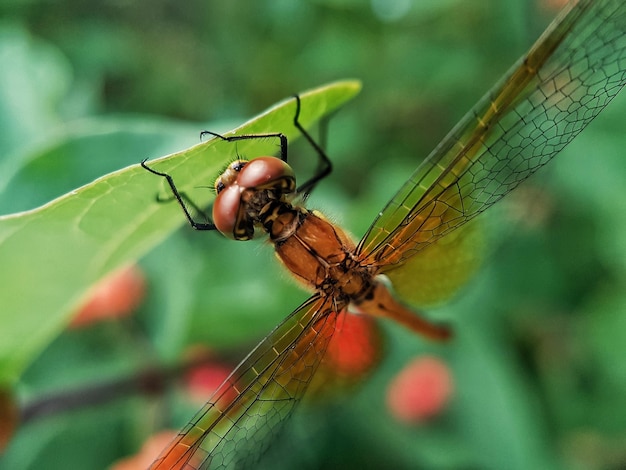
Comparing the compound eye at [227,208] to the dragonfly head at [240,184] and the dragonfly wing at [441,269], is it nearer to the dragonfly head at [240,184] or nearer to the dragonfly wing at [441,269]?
the dragonfly head at [240,184]

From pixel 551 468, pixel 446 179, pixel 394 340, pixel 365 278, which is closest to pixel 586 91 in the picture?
pixel 446 179

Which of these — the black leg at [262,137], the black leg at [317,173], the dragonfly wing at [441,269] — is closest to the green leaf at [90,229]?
the black leg at [262,137]

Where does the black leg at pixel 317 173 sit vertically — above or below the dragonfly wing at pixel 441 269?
above

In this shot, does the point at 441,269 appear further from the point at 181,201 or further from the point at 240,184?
the point at 181,201

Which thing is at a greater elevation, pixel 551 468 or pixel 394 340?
pixel 394 340

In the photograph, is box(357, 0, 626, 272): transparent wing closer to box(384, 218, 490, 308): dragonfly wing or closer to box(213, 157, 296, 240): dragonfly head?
box(384, 218, 490, 308): dragonfly wing

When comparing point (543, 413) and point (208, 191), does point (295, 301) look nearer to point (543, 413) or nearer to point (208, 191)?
point (208, 191)
